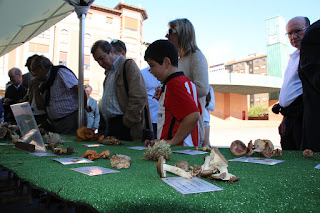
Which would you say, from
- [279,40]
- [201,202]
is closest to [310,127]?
[201,202]

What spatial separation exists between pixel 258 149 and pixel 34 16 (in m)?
4.02

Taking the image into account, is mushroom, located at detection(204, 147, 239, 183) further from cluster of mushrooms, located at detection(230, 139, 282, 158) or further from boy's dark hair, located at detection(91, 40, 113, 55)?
boy's dark hair, located at detection(91, 40, 113, 55)

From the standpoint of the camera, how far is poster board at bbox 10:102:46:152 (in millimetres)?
1506

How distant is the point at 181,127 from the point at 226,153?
13.1 inches

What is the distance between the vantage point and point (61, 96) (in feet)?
8.95

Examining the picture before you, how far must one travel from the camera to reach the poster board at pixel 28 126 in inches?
59.3

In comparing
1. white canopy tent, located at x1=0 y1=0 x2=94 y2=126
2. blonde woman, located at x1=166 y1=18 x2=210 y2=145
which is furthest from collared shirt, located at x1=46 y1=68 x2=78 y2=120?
blonde woman, located at x1=166 y1=18 x2=210 y2=145

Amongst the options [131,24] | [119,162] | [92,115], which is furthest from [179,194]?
[131,24]

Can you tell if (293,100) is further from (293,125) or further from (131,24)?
(131,24)

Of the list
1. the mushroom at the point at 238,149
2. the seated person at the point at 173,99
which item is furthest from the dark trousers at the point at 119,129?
the mushroom at the point at 238,149

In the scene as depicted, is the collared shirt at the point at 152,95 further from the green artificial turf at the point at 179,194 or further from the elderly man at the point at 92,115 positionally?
the green artificial turf at the point at 179,194

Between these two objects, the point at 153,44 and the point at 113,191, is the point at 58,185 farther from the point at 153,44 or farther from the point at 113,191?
the point at 153,44

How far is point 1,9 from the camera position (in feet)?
11.4

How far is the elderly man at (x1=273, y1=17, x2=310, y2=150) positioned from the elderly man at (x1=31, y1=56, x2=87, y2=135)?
2.09 meters
